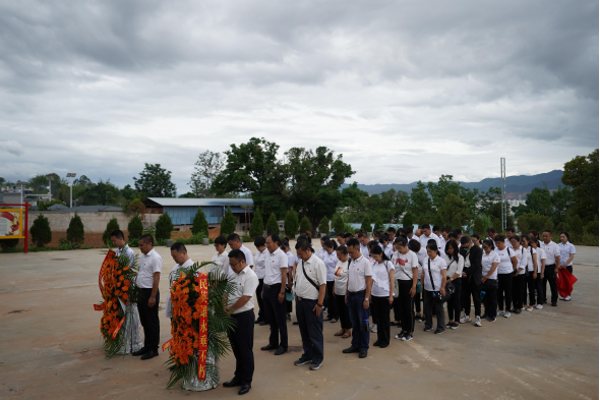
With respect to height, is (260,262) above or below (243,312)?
above

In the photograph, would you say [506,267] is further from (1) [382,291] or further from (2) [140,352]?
(2) [140,352]

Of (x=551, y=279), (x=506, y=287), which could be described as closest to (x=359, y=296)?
(x=506, y=287)

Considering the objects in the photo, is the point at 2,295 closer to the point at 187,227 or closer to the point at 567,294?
the point at 567,294

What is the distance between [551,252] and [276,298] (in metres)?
7.04

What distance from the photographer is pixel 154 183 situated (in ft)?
201

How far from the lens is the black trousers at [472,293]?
23.3ft

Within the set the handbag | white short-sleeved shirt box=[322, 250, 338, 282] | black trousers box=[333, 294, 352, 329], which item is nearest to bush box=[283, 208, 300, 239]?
white short-sleeved shirt box=[322, 250, 338, 282]

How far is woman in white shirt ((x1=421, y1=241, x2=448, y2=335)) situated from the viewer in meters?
6.41

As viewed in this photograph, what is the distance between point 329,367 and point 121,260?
3449 mm

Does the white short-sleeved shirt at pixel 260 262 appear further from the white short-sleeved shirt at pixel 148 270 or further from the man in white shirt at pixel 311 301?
the white short-sleeved shirt at pixel 148 270

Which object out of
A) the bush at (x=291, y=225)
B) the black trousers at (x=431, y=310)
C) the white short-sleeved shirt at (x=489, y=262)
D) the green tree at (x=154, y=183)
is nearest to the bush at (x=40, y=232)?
the bush at (x=291, y=225)

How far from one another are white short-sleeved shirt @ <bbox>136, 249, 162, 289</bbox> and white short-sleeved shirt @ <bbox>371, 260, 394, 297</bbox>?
334cm

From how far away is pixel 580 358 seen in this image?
532 centimetres

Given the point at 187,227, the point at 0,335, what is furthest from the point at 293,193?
the point at 0,335
